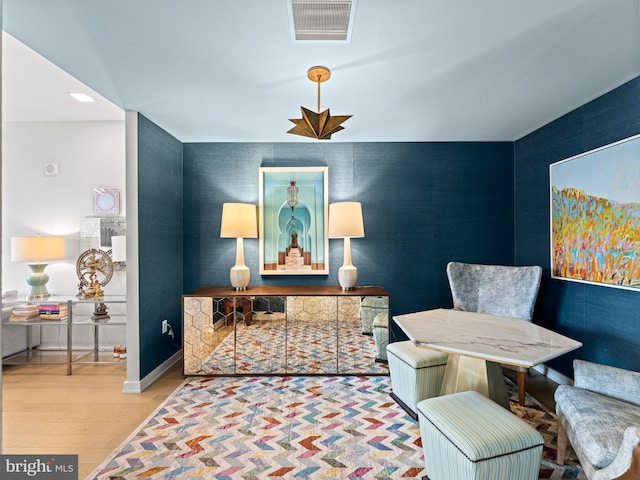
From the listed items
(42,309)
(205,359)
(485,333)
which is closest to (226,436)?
(205,359)

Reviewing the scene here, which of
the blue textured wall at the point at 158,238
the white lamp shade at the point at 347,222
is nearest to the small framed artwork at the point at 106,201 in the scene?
the blue textured wall at the point at 158,238

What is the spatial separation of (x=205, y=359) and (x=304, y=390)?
1.00 meters

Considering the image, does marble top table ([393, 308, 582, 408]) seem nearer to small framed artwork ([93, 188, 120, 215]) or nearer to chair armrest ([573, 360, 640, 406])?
chair armrest ([573, 360, 640, 406])

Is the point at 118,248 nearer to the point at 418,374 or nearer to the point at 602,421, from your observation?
the point at 418,374

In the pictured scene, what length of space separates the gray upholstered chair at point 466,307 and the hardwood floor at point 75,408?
194 centimetres

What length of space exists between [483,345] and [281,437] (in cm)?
141

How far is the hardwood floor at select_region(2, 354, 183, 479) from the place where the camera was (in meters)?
2.11

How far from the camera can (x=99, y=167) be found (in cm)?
371

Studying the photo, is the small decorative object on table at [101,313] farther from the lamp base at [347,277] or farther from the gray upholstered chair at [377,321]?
the gray upholstered chair at [377,321]

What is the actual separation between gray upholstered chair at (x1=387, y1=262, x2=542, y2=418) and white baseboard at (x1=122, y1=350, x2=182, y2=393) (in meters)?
2.13

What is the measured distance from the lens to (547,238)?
3.14m

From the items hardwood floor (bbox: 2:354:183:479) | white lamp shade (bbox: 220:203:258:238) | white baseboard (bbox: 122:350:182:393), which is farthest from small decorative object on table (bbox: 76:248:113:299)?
white lamp shade (bbox: 220:203:258:238)

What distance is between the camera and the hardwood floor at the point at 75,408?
211cm

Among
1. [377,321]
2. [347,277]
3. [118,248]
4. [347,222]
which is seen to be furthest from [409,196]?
[118,248]
